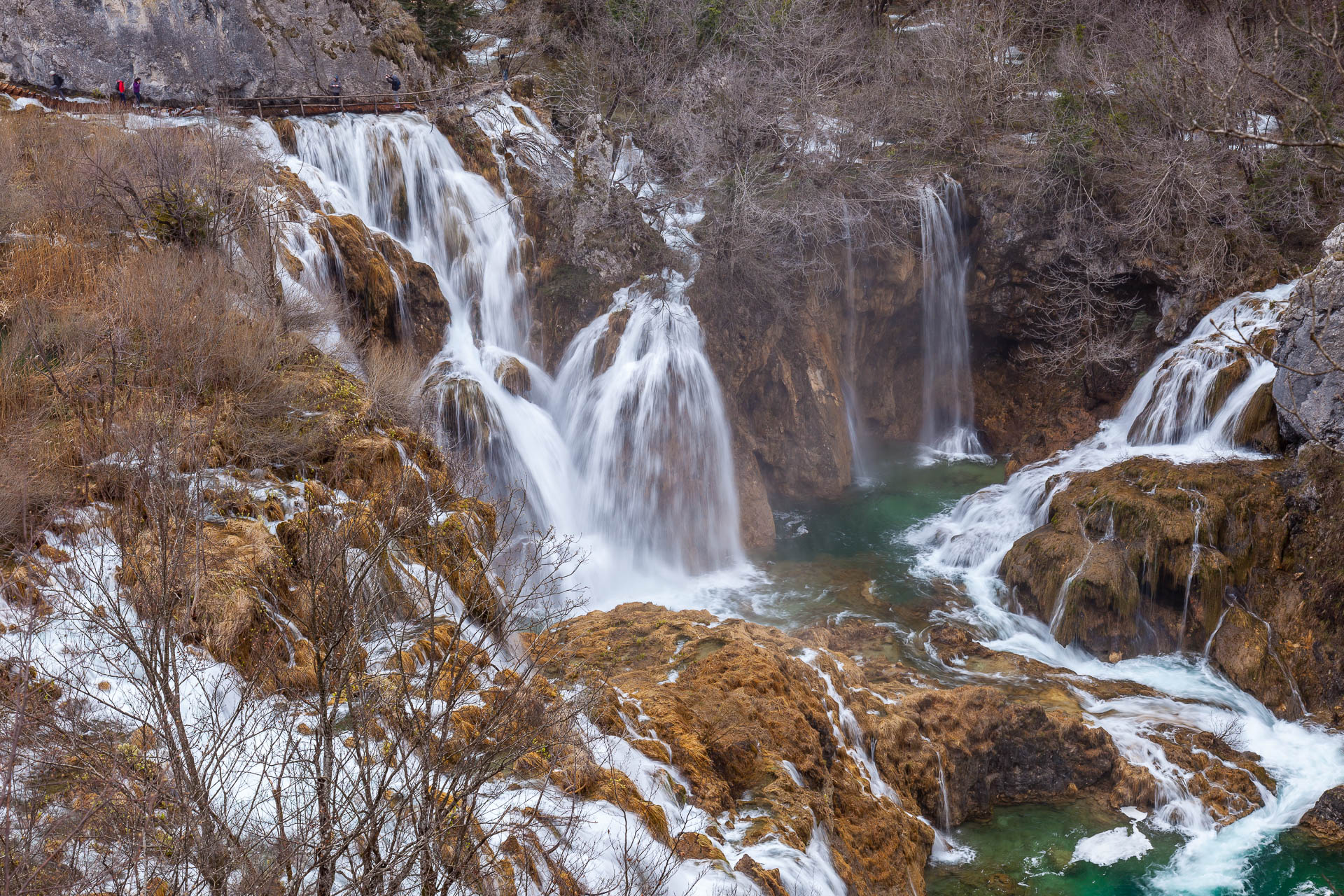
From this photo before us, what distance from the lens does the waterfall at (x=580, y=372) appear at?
58.1 ft

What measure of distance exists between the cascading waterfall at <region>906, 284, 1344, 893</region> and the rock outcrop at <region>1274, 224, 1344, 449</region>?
2.81ft

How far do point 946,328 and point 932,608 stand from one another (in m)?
9.98

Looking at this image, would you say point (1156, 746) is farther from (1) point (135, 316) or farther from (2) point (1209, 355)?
(1) point (135, 316)

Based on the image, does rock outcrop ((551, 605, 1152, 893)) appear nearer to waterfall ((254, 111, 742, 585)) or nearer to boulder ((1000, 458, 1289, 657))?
boulder ((1000, 458, 1289, 657))

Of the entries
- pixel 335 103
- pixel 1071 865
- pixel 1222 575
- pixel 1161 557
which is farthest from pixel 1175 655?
pixel 335 103

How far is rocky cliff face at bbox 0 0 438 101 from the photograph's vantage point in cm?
1783

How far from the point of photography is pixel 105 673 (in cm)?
618

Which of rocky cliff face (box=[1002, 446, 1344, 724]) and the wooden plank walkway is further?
the wooden plank walkway

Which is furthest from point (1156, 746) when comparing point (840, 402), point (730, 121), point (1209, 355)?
point (730, 121)

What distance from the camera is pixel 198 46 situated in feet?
62.3

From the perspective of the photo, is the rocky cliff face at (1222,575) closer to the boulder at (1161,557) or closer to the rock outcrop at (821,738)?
the boulder at (1161,557)

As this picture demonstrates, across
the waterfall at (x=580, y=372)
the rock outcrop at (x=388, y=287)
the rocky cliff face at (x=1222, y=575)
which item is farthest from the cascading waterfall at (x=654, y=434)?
the rocky cliff face at (x=1222, y=575)

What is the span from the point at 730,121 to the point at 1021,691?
15.4 m

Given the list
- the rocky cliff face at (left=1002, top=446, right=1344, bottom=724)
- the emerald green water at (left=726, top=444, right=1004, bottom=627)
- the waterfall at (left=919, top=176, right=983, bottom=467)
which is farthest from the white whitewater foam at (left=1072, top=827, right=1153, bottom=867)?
the waterfall at (left=919, top=176, right=983, bottom=467)
